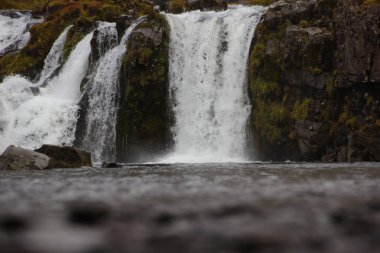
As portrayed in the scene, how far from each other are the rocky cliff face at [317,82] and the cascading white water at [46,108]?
50.0ft

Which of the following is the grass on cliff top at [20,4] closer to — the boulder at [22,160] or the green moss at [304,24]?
the green moss at [304,24]

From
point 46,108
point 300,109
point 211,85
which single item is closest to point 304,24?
point 300,109

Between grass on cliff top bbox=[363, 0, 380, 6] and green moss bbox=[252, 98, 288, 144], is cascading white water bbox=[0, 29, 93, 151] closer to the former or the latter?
green moss bbox=[252, 98, 288, 144]

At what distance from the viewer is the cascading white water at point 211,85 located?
117ft

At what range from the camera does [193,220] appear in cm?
692

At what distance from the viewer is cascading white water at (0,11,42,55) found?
56.6 metres

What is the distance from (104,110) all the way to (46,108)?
5086 mm

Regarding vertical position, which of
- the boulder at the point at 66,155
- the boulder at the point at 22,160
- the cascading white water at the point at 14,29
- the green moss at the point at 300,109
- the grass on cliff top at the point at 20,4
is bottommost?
the boulder at the point at 66,155

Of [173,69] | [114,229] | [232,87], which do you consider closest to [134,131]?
[173,69]

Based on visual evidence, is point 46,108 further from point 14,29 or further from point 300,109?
point 14,29

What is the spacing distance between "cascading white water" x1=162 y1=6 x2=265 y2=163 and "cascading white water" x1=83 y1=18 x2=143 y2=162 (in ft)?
15.1

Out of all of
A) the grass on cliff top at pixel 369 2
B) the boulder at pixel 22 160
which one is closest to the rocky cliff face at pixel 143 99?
the boulder at pixel 22 160

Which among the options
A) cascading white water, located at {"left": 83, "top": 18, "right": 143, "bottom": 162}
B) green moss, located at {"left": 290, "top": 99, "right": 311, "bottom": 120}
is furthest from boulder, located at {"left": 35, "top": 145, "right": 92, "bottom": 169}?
green moss, located at {"left": 290, "top": 99, "right": 311, "bottom": 120}

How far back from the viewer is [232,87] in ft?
121
